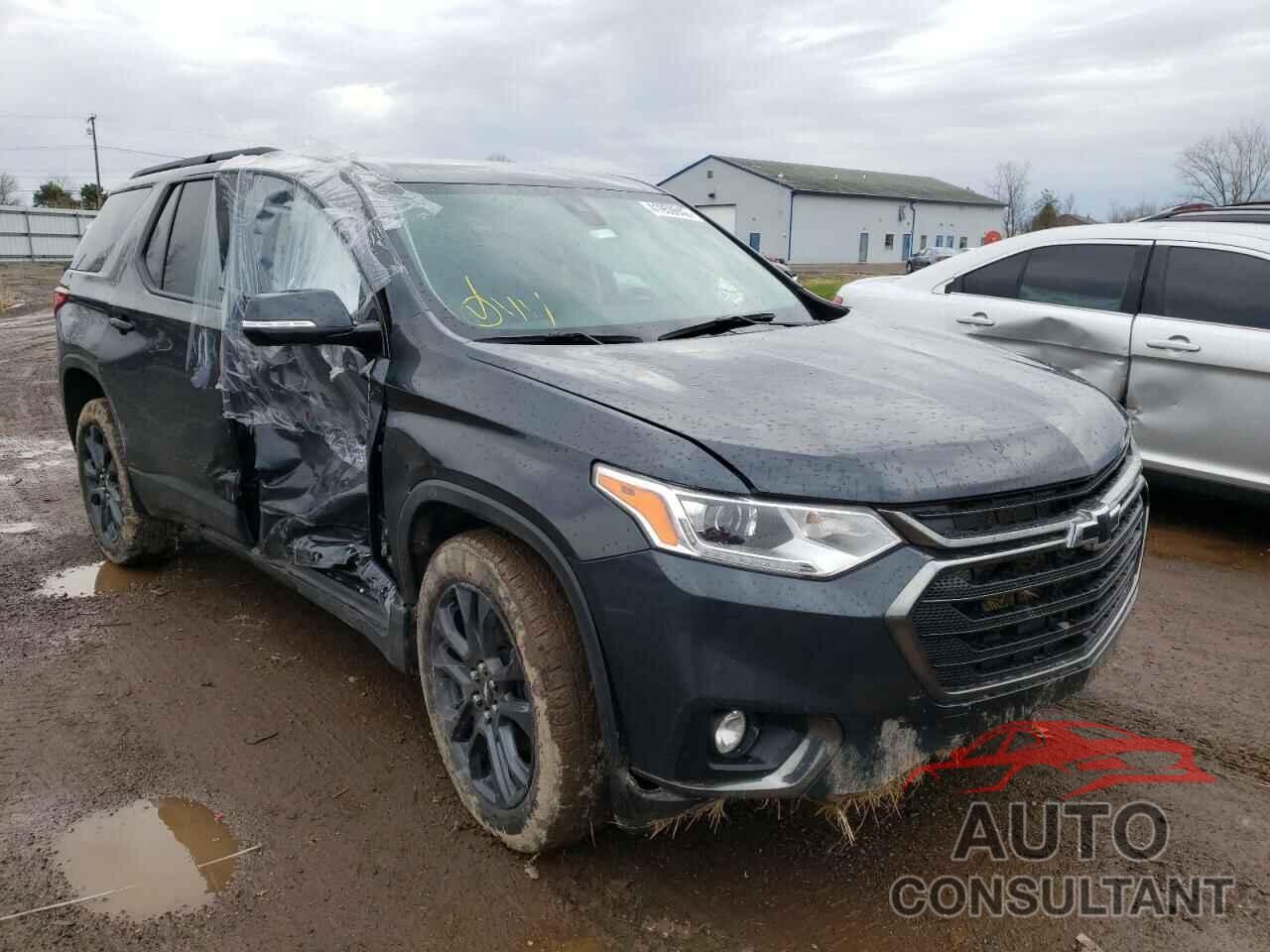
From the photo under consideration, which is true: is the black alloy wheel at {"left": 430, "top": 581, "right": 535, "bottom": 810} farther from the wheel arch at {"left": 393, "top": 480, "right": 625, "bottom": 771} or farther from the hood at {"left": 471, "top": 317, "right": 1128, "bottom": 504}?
the hood at {"left": 471, "top": 317, "right": 1128, "bottom": 504}

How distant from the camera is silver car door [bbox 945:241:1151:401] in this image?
221 inches

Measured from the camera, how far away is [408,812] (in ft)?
9.82

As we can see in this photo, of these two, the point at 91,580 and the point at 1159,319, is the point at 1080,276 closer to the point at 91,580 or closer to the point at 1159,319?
the point at 1159,319

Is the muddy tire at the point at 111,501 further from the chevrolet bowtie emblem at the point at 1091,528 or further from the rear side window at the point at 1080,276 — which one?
the rear side window at the point at 1080,276

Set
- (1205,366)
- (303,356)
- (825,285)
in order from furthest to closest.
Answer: (825,285) < (1205,366) < (303,356)

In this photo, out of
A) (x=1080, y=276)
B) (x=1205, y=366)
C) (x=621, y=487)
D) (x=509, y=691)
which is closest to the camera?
(x=621, y=487)

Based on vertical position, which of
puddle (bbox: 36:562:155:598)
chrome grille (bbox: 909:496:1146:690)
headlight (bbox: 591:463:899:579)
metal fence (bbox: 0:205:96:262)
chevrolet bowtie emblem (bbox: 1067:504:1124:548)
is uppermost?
metal fence (bbox: 0:205:96:262)

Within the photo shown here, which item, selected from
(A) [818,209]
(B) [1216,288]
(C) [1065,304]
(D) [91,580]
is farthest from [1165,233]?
(A) [818,209]

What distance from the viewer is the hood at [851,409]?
2184 mm

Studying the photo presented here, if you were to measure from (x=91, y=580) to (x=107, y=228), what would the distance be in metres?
1.72

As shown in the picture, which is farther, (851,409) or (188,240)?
(188,240)

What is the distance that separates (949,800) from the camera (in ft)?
9.85

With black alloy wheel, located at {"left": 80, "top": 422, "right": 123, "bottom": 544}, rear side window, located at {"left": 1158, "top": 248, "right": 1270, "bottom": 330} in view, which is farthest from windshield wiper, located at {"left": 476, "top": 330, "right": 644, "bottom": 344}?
rear side window, located at {"left": 1158, "top": 248, "right": 1270, "bottom": 330}

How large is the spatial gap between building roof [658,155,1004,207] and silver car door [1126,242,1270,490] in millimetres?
57088
